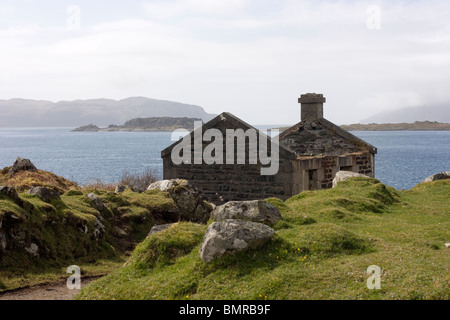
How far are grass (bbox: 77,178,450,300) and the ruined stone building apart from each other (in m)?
9.42

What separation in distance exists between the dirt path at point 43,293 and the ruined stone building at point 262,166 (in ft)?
37.9

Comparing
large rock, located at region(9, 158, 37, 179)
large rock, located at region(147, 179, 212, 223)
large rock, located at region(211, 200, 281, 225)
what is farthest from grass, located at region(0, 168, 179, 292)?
large rock, located at region(211, 200, 281, 225)

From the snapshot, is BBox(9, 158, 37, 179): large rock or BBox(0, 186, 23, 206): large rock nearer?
BBox(0, 186, 23, 206): large rock

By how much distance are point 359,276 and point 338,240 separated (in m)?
1.63

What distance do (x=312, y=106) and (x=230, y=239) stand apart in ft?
61.6

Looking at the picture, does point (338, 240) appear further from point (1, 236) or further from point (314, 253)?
point (1, 236)

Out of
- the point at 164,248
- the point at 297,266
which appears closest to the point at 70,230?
the point at 164,248

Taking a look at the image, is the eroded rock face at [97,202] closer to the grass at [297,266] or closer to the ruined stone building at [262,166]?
the grass at [297,266]

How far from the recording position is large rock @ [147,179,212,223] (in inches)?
776

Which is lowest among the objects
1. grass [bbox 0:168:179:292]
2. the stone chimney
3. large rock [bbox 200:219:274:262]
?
grass [bbox 0:168:179:292]

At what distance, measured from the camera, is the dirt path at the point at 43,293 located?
438 inches

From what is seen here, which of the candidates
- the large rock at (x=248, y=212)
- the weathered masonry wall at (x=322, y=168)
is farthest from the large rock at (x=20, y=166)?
the large rock at (x=248, y=212)

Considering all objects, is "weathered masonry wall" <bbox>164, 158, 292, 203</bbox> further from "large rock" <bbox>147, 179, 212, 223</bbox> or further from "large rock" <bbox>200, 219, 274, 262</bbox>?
"large rock" <bbox>200, 219, 274, 262</bbox>
